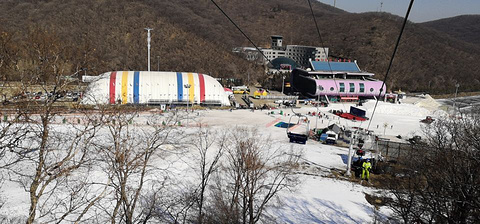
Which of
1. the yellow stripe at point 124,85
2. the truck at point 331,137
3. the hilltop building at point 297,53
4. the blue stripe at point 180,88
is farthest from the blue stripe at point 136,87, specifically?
the hilltop building at point 297,53

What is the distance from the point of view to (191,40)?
261 feet

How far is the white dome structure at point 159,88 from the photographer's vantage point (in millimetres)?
32781

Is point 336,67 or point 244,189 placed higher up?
point 336,67

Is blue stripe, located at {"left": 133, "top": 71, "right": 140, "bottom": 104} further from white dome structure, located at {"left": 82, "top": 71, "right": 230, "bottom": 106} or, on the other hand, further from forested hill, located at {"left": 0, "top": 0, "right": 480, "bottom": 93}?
forested hill, located at {"left": 0, "top": 0, "right": 480, "bottom": 93}

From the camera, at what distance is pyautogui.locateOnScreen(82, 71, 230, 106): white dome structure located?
32781mm

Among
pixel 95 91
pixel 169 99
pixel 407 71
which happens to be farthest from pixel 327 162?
pixel 407 71

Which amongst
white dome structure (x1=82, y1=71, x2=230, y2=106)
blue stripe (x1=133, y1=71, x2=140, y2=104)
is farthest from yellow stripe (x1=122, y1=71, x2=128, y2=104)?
blue stripe (x1=133, y1=71, x2=140, y2=104)

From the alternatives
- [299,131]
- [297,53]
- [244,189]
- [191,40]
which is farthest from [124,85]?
[297,53]

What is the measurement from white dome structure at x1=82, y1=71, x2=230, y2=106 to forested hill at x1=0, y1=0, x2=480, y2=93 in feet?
72.8

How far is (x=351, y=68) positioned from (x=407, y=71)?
123 ft

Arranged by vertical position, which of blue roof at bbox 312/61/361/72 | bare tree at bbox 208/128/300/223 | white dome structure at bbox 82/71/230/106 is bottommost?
bare tree at bbox 208/128/300/223

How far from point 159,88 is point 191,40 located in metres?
48.3

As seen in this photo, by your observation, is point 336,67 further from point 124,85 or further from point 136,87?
point 124,85

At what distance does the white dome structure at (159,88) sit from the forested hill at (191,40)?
72.8 feet
